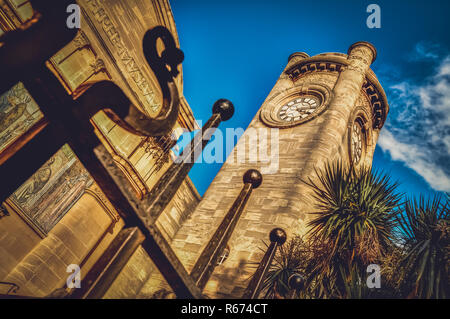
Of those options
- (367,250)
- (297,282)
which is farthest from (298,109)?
(297,282)

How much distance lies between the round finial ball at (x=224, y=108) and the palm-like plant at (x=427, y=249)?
3.96 m

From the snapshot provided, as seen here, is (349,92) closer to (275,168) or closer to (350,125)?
(350,125)

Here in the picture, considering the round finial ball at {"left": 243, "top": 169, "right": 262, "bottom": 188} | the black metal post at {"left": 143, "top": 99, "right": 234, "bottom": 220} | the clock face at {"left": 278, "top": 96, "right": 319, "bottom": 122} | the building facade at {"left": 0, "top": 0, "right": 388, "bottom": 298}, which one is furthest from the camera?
the clock face at {"left": 278, "top": 96, "right": 319, "bottom": 122}

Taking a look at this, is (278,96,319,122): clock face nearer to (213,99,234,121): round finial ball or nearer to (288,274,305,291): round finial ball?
(288,274,305,291): round finial ball

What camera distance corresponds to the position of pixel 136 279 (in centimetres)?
781

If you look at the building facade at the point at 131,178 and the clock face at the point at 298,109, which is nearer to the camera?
the building facade at the point at 131,178

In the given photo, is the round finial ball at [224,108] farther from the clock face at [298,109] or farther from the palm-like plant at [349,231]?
the clock face at [298,109]

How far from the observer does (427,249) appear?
4.85 meters

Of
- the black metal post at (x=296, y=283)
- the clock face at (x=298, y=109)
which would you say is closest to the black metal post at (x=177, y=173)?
the black metal post at (x=296, y=283)

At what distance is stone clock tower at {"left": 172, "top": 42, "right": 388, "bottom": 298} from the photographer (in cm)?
771

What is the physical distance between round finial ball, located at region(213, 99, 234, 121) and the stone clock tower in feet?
16.5

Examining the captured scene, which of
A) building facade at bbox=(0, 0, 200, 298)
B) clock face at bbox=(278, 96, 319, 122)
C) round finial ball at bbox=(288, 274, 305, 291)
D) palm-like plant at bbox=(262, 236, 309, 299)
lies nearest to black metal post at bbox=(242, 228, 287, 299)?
round finial ball at bbox=(288, 274, 305, 291)

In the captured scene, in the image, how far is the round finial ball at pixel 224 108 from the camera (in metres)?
3.14

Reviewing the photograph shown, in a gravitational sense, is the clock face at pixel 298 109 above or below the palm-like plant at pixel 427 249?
above
